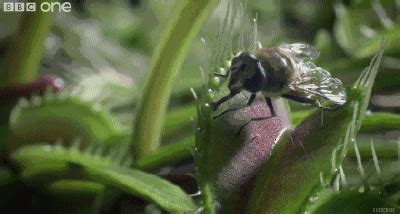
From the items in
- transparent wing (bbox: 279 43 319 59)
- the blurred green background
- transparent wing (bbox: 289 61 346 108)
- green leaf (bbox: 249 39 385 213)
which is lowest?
the blurred green background

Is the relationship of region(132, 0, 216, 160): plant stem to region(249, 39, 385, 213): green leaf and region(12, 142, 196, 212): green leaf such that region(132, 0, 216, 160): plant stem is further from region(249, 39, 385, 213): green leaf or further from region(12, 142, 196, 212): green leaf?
region(249, 39, 385, 213): green leaf

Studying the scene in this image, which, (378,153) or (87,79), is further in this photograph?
(87,79)

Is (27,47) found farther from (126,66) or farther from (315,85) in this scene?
(315,85)

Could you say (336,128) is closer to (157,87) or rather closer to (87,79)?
(157,87)

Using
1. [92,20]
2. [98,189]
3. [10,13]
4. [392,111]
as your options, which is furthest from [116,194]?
[92,20]

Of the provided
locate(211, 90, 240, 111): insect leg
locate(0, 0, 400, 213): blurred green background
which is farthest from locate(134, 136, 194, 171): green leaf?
locate(211, 90, 240, 111): insect leg

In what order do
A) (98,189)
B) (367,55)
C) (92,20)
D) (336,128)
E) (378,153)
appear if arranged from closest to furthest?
1. (336,128)
2. (378,153)
3. (98,189)
4. (367,55)
5. (92,20)
